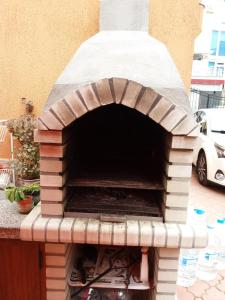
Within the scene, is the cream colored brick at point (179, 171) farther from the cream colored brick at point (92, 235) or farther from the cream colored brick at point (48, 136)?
the cream colored brick at point (48, 136)

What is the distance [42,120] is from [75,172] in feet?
1.94

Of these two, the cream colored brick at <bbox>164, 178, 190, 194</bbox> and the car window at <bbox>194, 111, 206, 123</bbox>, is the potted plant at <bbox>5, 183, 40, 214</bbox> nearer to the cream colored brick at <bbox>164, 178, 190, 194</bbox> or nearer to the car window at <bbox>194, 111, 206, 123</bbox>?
the cream colored brick at <bbox>164, 178, 190, 194</bbox>

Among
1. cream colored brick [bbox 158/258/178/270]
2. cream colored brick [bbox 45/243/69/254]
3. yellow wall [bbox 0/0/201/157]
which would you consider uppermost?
yellow wall [bbox 0/0/201/157]

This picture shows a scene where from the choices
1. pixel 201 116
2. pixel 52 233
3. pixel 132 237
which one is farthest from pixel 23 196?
pixel 201 116

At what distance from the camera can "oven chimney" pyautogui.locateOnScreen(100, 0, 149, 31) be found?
2.60 meters

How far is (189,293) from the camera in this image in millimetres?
2861

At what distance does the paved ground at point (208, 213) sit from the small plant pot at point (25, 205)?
4.22 feet

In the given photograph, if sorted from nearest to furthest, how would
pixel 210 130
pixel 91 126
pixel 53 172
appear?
pixel 53 172 → pixel 91 126 → pixel 210 130

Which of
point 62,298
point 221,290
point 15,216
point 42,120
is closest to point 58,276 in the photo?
point 62,298

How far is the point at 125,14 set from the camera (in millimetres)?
2613

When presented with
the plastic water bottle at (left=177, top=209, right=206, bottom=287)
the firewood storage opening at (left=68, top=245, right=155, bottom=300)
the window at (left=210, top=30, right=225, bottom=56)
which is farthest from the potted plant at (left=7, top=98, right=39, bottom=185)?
the window at (left=210, top=30, right=225, bottom=56)

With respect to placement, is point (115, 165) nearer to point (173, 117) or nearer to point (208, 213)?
point (173, 117)

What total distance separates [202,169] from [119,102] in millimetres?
4637

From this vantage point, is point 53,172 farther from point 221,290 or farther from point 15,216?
point 221,290
